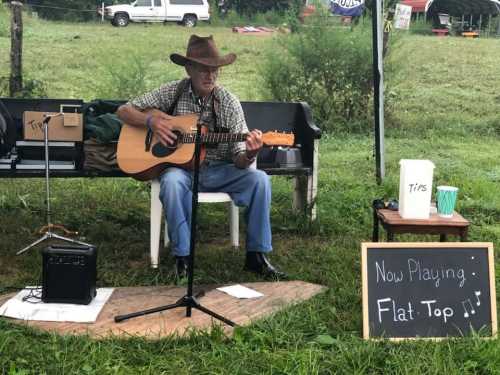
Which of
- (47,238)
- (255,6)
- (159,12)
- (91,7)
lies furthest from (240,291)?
(159,12)

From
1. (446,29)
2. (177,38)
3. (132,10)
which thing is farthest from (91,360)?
(446,29)

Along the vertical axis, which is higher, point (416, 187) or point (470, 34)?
point (470, 34)

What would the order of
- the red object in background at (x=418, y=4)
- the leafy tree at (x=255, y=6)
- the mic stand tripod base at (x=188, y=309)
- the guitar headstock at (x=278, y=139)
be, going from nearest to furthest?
the mic stand tripod base at (x=188, y=309), the guitar headstock at (x=278, y=139), the leafy tree at (x=255, y=6), the red object in background at (x=418, y=4)

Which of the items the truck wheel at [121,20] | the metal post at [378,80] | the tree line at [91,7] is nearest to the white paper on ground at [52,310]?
the metal post at [378,80]

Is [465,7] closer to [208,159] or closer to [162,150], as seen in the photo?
[208,159]

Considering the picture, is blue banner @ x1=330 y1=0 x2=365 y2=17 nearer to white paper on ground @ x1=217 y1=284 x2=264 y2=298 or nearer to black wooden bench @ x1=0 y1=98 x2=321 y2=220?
black wooden bench @ x1=0 y1=98 x2=321 y2=220

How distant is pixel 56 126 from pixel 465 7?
54.5 ft

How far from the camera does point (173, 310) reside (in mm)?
3332

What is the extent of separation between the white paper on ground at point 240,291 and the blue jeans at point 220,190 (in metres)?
0.31

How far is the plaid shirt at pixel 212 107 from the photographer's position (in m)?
4.07

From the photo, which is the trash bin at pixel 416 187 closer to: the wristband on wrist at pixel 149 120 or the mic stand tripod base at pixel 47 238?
the wristband on wrist at pixel 149 120

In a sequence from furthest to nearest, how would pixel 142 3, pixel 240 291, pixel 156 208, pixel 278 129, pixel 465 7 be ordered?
pixel 465 7, pixel 142 3, pixel 278 129, pixel 156 208, pixel 240 291

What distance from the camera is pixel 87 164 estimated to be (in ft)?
14.7

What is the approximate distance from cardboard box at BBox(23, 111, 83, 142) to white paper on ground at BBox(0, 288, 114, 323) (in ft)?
4.50
